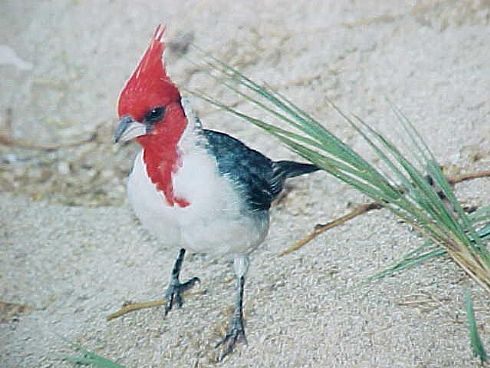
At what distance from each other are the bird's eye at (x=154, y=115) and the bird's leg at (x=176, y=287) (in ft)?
1.44

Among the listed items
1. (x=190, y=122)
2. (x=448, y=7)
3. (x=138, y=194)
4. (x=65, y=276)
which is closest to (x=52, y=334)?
(x=65, y=276)

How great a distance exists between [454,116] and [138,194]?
109 centimetres

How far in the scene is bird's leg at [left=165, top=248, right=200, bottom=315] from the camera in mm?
2197

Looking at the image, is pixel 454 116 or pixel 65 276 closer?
pixel 65 276

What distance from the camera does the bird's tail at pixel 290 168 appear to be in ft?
7.19

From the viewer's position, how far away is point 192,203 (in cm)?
188

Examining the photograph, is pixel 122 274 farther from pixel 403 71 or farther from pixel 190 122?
pixel 403 71

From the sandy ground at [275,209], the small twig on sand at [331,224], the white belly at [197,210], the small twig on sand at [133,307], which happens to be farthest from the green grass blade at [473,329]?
the small twig on sand at [133,307]

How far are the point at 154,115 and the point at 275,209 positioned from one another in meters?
0.76

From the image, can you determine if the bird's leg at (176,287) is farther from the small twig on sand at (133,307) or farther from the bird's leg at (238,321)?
the bird's leg at (238,321)

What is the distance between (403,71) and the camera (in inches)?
114

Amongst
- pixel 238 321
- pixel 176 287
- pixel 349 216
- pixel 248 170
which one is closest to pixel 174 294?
pixel 176 287

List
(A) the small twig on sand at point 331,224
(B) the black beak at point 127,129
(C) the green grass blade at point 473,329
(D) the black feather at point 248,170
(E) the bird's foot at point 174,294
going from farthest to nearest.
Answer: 1. (A) the small twig on sand at point 331,224
2. (E) the bird's foot at point 174,294
3. (D) the black feather at point 248,170
4. (B) the black beak at point 127,129
5. (C) the green grass blade at point 473,329

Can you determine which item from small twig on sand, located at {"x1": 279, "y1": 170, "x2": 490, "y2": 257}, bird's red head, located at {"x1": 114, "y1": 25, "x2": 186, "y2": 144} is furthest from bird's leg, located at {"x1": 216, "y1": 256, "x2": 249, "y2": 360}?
bird's red head, located at {"x1": 114, "y1": 25, "x2": 186, "y2": 144}
